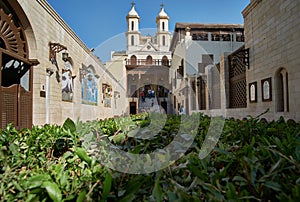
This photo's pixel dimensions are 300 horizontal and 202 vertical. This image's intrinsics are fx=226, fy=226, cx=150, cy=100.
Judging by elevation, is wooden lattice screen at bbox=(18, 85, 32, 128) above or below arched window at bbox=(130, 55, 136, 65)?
below

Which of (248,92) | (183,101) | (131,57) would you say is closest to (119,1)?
(248,92)

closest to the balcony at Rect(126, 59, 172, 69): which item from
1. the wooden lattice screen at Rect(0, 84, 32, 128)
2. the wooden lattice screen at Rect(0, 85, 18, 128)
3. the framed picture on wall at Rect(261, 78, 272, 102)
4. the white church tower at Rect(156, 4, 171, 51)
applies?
the white church tower at Rect(156, 4, 171, 51)

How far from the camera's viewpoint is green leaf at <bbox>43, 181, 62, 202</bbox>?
703 millimetres

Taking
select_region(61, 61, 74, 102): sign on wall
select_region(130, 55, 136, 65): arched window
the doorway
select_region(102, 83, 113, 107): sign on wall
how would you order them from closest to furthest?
1. select_region(61, 61, 74, 102): sign on wall
2. select_region(102, 83, 113, 107): sign on wall
3. the doorway
4. select_region(130, 55, 136, 65): arched window

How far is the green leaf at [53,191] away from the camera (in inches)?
27.7

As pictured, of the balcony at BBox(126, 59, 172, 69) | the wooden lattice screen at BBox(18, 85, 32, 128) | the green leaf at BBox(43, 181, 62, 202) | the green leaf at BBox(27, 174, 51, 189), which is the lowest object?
the green leaf at BBox(43, 181, 62, 202)

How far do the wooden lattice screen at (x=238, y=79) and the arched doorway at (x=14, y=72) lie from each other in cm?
649

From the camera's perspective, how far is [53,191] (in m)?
0.71

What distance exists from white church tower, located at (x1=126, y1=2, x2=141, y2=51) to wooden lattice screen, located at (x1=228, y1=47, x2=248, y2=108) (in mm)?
15809

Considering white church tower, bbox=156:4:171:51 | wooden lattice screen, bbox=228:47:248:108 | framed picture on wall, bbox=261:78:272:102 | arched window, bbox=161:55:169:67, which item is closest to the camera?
framed picture on wall, bbox=261:78:272:102

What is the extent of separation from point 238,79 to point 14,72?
24.2 feet

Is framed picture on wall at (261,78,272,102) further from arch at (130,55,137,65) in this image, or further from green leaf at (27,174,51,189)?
arch at (130,55,137,65)

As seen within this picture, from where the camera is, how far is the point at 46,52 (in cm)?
546

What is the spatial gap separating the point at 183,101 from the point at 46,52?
12.3m
